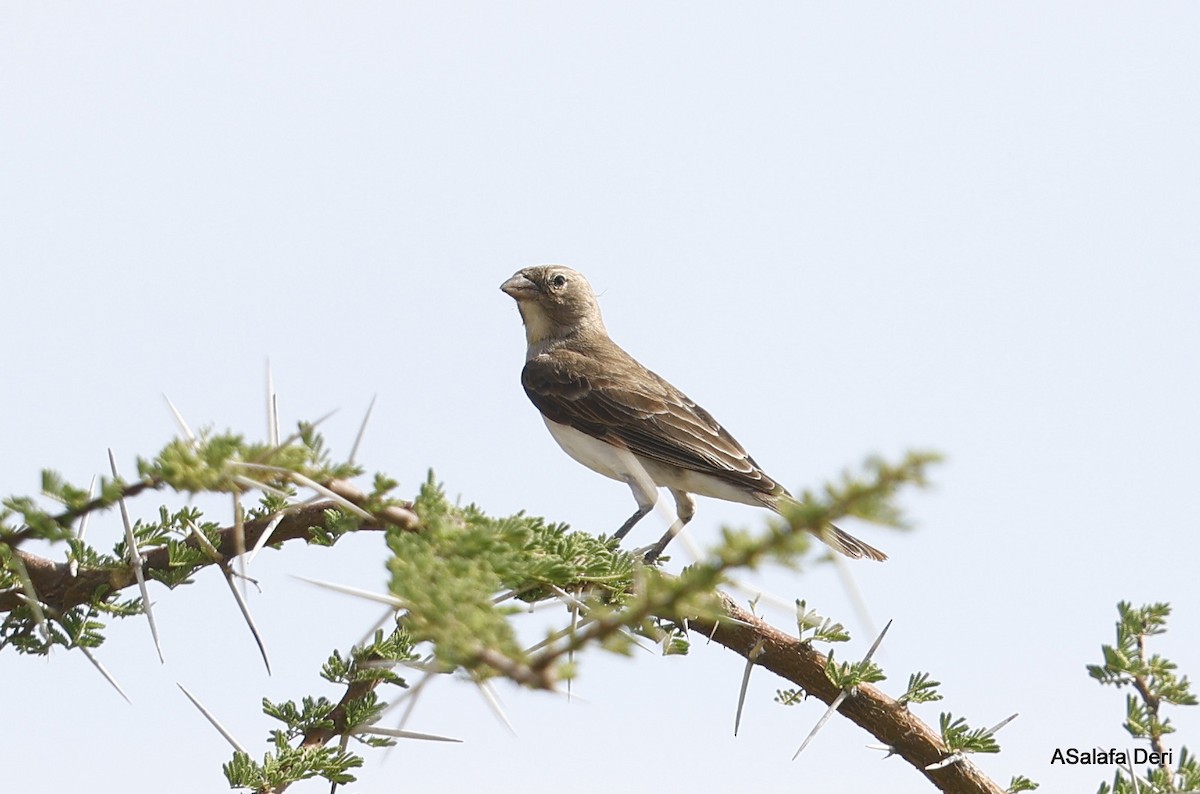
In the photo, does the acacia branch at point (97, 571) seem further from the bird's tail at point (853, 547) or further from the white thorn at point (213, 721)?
the bird's tail at point (853, 547)

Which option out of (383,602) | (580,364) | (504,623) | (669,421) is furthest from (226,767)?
(580,364)

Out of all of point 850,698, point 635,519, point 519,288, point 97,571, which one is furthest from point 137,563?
point 519,288

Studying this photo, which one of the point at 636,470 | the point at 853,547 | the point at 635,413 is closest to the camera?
the point at 853,547

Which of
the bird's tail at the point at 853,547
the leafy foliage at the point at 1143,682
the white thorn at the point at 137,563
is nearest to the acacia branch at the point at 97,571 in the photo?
the white thorn at the point at 137,563

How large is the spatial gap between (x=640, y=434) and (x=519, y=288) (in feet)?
8.10

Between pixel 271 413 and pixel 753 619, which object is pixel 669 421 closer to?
pixel 753 619

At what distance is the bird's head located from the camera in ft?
34.6

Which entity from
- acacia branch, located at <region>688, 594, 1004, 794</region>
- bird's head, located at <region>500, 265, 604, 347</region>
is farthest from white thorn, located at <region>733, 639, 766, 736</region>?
bird's head, located at <region>500, 265, 604, 347</region>

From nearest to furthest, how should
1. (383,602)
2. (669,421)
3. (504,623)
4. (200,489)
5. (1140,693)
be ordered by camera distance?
(504,623), (200,489), (383,602), (1140,693), (669,421)

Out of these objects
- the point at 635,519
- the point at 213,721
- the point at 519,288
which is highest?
the point at 519,288

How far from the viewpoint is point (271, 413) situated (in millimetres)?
3664

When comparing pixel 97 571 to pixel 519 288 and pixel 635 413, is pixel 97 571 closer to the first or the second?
pixel 635 413

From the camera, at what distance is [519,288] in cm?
1051

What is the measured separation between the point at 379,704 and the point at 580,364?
5590mm
